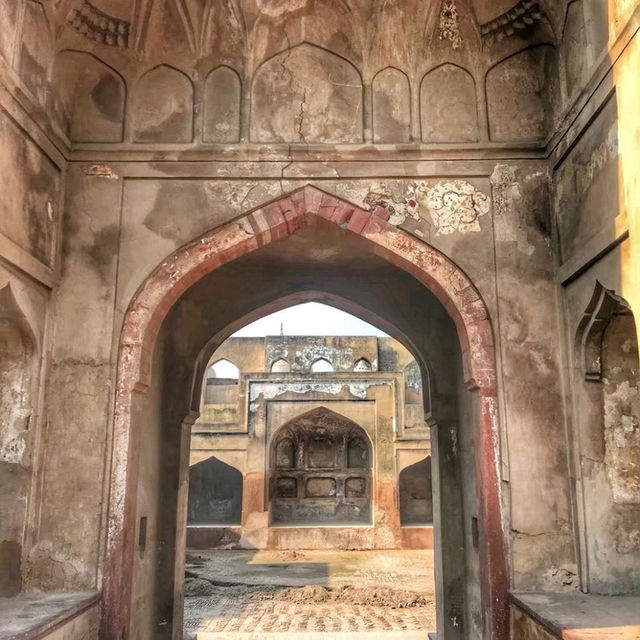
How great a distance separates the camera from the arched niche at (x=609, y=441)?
4.29 meters

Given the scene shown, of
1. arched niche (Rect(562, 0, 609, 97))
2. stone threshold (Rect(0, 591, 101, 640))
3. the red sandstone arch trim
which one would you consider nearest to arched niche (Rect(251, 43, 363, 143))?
the red sandstone arch trim

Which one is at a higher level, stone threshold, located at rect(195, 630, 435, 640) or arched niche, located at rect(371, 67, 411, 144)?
arched niche, located at rect(371, 67, 411, 144)

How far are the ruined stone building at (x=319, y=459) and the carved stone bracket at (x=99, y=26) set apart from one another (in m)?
11.9

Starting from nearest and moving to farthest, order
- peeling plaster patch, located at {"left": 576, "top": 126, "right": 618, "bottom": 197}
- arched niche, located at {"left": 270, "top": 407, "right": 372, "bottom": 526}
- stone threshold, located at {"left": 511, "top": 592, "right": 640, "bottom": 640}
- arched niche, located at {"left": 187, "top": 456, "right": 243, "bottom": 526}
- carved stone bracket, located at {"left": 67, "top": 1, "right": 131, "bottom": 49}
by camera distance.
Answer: stone threshold, located at {"left": 511, "top": 592, "right": 640, "bottom": 640}
peeling plaster patch, located at {"left": 576, "top": 126, "right": 618, "bottom": 197}
carved stone bracket, located at {"left": 67, "top": 1, "right": 131, "bottom": 49}
arched niche, located at {"left": 270, "top": 407, "right": 372, "bottom": 526}
arched niche, located at {"left": 187, "top": 456, "right": 243, "bottom": 526}

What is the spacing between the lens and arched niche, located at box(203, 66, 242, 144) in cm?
518

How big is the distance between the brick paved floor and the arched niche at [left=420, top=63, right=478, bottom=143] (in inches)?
186

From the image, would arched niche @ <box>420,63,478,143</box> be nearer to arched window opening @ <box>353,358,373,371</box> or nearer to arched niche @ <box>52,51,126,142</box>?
arched niche @ <box>52,51,126,142</box>

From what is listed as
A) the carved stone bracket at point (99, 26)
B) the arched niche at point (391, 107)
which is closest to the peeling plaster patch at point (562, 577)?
the arched niche at point (391, 107)

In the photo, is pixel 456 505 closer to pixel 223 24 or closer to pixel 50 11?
pixel 223 24

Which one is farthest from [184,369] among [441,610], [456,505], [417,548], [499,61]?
[417,548]

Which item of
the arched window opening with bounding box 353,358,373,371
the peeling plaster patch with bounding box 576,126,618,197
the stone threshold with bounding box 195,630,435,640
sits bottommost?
the stone threshold with bounding box 195,630,435,640

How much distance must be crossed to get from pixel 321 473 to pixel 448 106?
44.1 feet

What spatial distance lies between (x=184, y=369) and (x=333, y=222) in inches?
93.3

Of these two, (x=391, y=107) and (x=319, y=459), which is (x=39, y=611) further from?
(x=319, y=459)
